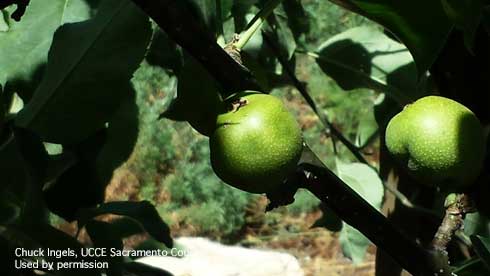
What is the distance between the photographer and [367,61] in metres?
1.37

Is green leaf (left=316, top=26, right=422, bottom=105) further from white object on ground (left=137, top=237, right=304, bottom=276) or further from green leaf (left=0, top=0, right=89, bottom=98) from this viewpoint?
white object on ground (left=137, top=237, right=304, bottom=276)

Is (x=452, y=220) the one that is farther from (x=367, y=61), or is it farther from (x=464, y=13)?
(x=367, y=61)

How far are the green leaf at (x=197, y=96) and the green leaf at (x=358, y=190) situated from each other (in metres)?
0.75

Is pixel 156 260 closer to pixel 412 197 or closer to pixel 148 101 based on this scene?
pixel 148 101

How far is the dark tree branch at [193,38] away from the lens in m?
0.59

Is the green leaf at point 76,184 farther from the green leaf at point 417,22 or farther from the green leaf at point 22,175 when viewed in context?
the green leaf at point 417,22

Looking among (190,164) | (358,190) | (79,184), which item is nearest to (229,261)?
(190,164)

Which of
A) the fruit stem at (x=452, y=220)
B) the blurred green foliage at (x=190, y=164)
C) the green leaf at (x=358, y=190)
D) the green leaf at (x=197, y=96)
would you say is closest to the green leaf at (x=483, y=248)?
the fruit stem at (x=452, y=220)

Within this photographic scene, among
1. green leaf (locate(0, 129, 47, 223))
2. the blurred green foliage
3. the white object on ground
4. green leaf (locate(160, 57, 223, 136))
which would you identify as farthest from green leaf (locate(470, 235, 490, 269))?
the blurred green foliage

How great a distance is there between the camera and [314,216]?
362cm

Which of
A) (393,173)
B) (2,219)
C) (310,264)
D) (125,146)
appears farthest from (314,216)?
(2,219)

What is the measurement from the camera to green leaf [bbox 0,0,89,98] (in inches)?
34.7

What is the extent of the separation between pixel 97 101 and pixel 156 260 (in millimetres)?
1965

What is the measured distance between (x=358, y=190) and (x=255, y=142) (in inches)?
31.1
